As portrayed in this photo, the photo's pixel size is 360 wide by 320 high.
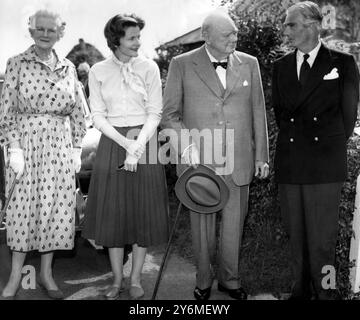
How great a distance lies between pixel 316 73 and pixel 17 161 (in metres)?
2.32

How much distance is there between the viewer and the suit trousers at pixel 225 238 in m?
4.21

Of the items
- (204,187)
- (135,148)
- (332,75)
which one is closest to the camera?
(332,75)

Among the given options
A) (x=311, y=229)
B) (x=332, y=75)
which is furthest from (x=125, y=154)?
(x=332, y=75)

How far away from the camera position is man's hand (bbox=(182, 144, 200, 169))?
393 cm

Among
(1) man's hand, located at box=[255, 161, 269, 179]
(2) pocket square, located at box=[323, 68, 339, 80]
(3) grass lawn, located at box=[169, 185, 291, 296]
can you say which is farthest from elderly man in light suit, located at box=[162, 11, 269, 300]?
(3) grass lawn, located at box=[169, 185, 291, 296]

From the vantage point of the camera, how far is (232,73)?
403cm

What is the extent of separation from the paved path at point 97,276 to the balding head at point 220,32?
2016mm

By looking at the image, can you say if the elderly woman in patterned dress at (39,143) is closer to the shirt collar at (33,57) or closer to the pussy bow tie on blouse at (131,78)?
the shirt collar at (33,57)

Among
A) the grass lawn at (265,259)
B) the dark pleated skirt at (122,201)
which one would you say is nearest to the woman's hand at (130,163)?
the dark pleated skirt at (122,201)

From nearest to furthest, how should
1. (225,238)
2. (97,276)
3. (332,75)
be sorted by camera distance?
(332,75) → (225,238) → (97,276)

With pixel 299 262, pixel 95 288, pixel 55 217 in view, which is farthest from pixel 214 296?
pixel 55 217

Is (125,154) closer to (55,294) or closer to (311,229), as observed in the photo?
(55,294)

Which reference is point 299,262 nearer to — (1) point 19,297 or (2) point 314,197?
(2) point 314,197

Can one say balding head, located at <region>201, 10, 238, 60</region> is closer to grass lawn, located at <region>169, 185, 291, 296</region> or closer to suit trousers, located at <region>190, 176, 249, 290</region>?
suit trousers, located at <region>190, 176, 249, 290</region>
